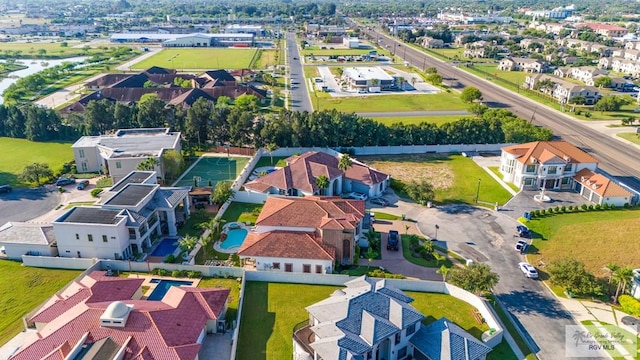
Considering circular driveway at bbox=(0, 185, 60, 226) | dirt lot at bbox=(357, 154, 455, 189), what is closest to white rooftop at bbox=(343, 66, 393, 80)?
dirt lot at bbox=(357, 154, 455, 189)

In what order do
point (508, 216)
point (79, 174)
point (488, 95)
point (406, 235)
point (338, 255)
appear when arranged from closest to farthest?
1. point (338, 255)
2. point (406, 235)
3. point (508, 216)
4. point (79, 174)
5. point (488, 95)

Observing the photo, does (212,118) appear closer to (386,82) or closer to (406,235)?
(406,235)

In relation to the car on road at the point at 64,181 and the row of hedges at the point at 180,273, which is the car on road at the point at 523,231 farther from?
the car on road at the point at 64,181

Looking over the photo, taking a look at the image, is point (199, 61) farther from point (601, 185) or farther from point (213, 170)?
point (601, 185)

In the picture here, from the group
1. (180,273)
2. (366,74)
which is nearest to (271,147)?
(180,273)

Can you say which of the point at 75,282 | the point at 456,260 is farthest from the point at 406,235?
the point at 75,282

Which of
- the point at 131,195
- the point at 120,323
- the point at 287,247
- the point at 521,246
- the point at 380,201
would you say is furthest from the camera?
the point at 380,201
